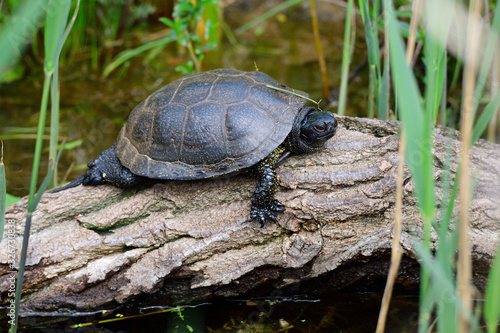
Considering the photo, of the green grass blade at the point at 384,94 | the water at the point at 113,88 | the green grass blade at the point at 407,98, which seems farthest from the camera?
the water at the point at 113,88

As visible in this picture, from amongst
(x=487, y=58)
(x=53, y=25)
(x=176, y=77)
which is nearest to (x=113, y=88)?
(x=176, y=77)

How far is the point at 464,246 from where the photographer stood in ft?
4.12

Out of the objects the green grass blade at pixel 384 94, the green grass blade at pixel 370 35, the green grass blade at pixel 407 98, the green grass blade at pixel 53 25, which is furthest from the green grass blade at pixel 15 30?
the green grass blade at pixel 384 94

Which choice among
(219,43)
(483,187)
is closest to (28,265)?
(483,187)

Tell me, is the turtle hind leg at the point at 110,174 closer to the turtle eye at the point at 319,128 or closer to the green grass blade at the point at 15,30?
the turtle eye at the point at 319,128

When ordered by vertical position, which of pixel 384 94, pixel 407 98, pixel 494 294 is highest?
pixel 384 94

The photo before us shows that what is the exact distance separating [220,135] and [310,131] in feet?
1.79

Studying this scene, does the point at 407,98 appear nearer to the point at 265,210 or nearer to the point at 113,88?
the point at 265,210

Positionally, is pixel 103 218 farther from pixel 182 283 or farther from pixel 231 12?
pixel 231 12

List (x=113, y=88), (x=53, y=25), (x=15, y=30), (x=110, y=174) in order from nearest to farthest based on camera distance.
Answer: (x=15, y=30) < (x=53, y=25) < (x=110, y=174) < (x=113, y=88)

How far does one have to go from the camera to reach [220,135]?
2537mm

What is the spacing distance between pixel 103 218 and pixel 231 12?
17.0 feet

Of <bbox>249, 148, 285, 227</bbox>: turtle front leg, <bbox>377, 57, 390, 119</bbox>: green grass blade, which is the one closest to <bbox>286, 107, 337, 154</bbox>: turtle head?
<bbox>249, 148, 285, 227</bbox>: turtle front leg

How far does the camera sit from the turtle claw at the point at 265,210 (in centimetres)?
249
